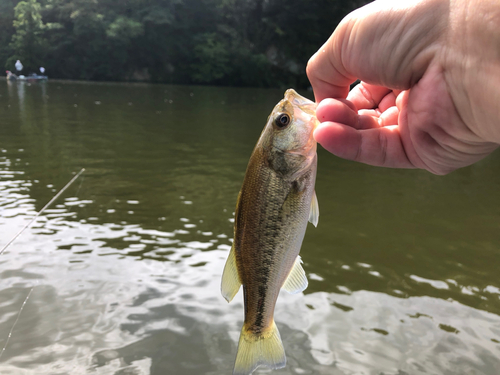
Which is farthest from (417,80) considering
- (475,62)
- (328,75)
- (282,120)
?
(282,120)

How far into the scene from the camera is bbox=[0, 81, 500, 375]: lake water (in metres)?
4.53

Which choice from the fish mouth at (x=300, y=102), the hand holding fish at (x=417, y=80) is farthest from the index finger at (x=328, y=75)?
the fish mouth at (x=300, y=102)

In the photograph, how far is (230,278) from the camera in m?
2.26

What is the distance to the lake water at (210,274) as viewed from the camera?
4527mm

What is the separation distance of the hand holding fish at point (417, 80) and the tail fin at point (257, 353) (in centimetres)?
118

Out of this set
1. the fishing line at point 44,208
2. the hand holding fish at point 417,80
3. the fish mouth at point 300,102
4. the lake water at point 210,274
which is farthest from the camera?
the fishing line at point 44,208

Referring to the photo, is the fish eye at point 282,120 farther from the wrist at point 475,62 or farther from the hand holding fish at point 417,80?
the wrist at point 475,62

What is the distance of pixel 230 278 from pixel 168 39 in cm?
6371

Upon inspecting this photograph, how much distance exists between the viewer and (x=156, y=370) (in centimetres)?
426

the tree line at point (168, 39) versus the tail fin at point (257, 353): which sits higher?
the tree line at point (168, 39)

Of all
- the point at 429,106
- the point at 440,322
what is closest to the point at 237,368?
the point at 429,106

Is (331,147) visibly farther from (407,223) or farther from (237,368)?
(407,223)

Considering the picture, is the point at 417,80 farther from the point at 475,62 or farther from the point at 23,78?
the point at 23,78

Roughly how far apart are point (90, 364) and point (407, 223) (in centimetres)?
627
